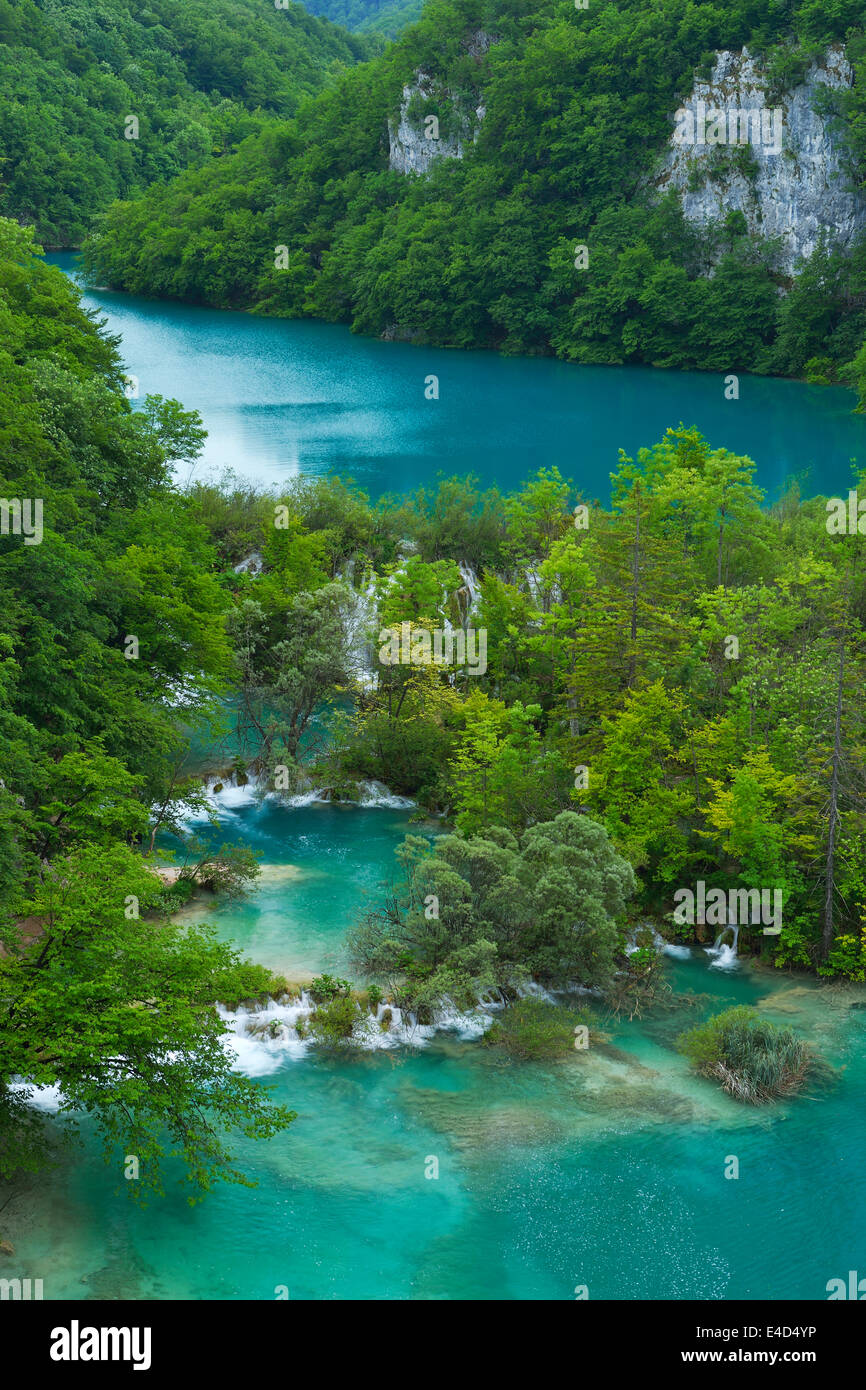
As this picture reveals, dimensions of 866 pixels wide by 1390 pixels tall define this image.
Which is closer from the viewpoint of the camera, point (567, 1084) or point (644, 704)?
point (567, 1084)

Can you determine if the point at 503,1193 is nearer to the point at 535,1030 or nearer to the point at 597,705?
the point at 535,1030

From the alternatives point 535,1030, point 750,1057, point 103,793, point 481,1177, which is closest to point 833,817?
point 750,1057

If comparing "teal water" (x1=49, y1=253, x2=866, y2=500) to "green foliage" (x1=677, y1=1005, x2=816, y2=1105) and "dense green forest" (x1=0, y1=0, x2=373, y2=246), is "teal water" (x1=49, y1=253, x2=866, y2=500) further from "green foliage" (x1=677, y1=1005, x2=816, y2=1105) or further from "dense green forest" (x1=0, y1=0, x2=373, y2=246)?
"dense green forest" (x1=0, y1=0, x2=373, y2=246)

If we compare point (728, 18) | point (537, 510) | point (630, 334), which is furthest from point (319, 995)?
point (728, 18)

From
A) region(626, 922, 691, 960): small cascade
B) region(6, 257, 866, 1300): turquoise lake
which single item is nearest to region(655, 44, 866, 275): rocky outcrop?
region(6, 257, 866, 1300): turquoise lake

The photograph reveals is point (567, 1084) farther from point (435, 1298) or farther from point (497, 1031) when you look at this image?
point (435, 1298)

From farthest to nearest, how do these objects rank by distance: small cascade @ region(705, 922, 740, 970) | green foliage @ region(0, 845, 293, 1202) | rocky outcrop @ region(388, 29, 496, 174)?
1. rocky outcrop @ region(388, 29, 496, 174)
2. small cascade @ region(705, 922, 740, 970)
3. green foliage @ region(0, 845, 293, 1202)

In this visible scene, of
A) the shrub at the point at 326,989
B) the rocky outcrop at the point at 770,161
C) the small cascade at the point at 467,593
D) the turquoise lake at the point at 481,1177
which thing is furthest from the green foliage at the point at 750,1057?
the rocky outcrop at the point at 770,161
